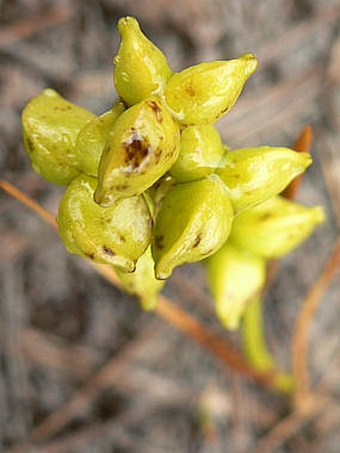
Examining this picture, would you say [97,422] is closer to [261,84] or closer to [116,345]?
[116,345]

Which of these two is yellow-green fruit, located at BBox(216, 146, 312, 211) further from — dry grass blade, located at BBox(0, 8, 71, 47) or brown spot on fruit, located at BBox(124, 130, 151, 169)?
dry grass blade, located at BBox(0, 8, 71, 47)

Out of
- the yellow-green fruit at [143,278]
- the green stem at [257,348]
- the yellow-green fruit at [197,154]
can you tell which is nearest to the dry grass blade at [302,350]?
the green stem at [257,348]

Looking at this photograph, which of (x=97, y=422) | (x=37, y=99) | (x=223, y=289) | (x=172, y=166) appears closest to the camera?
(x=172, y=166)

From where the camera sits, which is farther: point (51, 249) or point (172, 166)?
point (51, 249)

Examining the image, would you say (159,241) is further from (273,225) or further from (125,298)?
(125,298)

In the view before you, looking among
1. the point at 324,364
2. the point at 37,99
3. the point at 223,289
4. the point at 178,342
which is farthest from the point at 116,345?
the point at 37,99

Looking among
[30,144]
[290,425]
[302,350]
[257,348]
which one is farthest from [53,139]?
[290,425]
